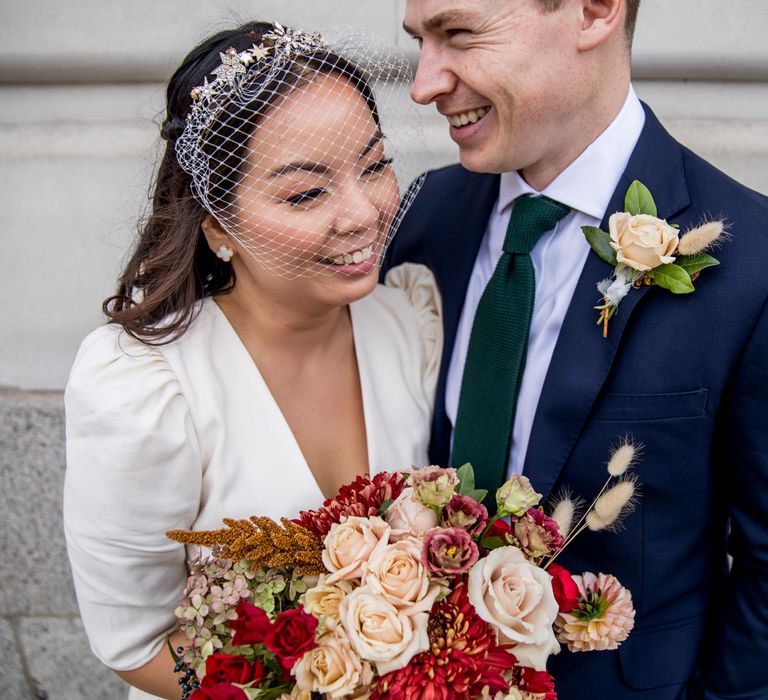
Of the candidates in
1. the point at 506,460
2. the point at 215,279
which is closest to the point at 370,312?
the point at 215,279

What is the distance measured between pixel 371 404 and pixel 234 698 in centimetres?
105

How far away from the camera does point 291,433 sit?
2006mm

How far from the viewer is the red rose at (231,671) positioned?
1.32 metres

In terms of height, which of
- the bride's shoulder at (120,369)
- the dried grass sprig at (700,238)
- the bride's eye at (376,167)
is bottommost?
the bride's shoulder at (120,369)

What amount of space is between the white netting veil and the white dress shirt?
51cm

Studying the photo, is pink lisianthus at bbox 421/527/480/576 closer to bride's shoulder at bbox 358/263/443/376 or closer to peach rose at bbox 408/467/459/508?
peach rose at bbox 408/467/459/508

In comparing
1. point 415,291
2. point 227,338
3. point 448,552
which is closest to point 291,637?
point 448,552

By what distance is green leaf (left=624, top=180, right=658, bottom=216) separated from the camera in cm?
185

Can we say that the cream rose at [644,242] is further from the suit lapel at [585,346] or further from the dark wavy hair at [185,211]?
the dark wavy hair at [185,211]

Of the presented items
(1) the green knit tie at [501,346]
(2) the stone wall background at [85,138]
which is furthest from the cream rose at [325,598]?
(2) the stone wall background at [85,138]

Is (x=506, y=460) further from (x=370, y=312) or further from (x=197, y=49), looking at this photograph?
(x=197, y=49)

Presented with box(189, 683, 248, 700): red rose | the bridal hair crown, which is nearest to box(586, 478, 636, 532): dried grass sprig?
box(189, 683, 248, 700): red rose

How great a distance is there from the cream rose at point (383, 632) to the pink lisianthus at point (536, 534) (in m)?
0.27

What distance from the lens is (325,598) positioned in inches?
54.8
